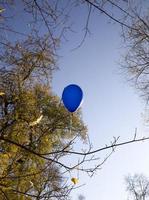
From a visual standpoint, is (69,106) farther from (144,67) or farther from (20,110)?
(144,67)

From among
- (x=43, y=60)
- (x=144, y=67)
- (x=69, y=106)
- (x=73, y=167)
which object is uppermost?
(x=144, y=67)

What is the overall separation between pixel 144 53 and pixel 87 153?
9525 mm

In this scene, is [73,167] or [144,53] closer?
[73,167]

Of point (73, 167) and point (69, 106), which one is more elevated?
point (69, 106)

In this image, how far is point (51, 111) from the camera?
16.3 meters

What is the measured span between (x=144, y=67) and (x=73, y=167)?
9.70m

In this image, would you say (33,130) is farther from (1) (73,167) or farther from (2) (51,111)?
(1) (73,167)

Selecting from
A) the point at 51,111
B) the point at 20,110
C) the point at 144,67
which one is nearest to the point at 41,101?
the point at 51,111

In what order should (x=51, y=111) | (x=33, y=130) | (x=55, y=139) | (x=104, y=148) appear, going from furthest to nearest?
(x=51, y=111) < (x=55, y=139) < (x=33, y=130) < (x=104, y=148)

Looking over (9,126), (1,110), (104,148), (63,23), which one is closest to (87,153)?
(104,148)

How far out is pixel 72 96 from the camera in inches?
240

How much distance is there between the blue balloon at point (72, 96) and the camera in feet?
19.8

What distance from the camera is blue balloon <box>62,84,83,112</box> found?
6.05 meters

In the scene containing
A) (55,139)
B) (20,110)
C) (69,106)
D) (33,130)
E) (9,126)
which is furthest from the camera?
(55,139)
